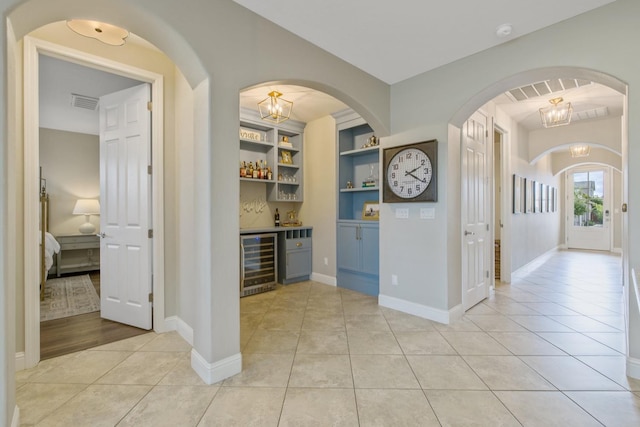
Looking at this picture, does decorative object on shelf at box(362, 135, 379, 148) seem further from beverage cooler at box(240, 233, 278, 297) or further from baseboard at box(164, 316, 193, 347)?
baseboard at box(164, 316, 193, 347)

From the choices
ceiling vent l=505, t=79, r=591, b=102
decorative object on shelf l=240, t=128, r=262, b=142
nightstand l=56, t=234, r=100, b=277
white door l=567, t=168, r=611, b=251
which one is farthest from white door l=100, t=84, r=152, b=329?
white door l=567, t=168, r=611, b=251

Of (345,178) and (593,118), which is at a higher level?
(593,118)

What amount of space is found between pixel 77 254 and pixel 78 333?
3569mm

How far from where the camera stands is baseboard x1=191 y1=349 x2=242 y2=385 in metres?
1.93

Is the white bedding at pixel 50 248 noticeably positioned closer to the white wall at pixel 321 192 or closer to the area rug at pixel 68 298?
the area rug at pixel 68 298

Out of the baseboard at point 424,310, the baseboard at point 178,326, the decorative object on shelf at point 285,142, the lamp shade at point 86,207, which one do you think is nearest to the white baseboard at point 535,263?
the baseboard at point 424,310

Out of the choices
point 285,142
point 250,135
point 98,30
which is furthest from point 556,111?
point 98,30

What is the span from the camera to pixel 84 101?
4.09 metres

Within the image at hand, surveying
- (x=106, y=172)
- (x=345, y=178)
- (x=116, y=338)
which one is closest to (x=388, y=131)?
(x=345, y=178)

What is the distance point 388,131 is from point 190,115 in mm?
2196

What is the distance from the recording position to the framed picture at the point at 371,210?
14.4 ft

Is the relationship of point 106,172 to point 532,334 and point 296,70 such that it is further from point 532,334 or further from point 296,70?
point 532,334

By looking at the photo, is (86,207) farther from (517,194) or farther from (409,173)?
(517,194)

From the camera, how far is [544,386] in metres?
1.88
